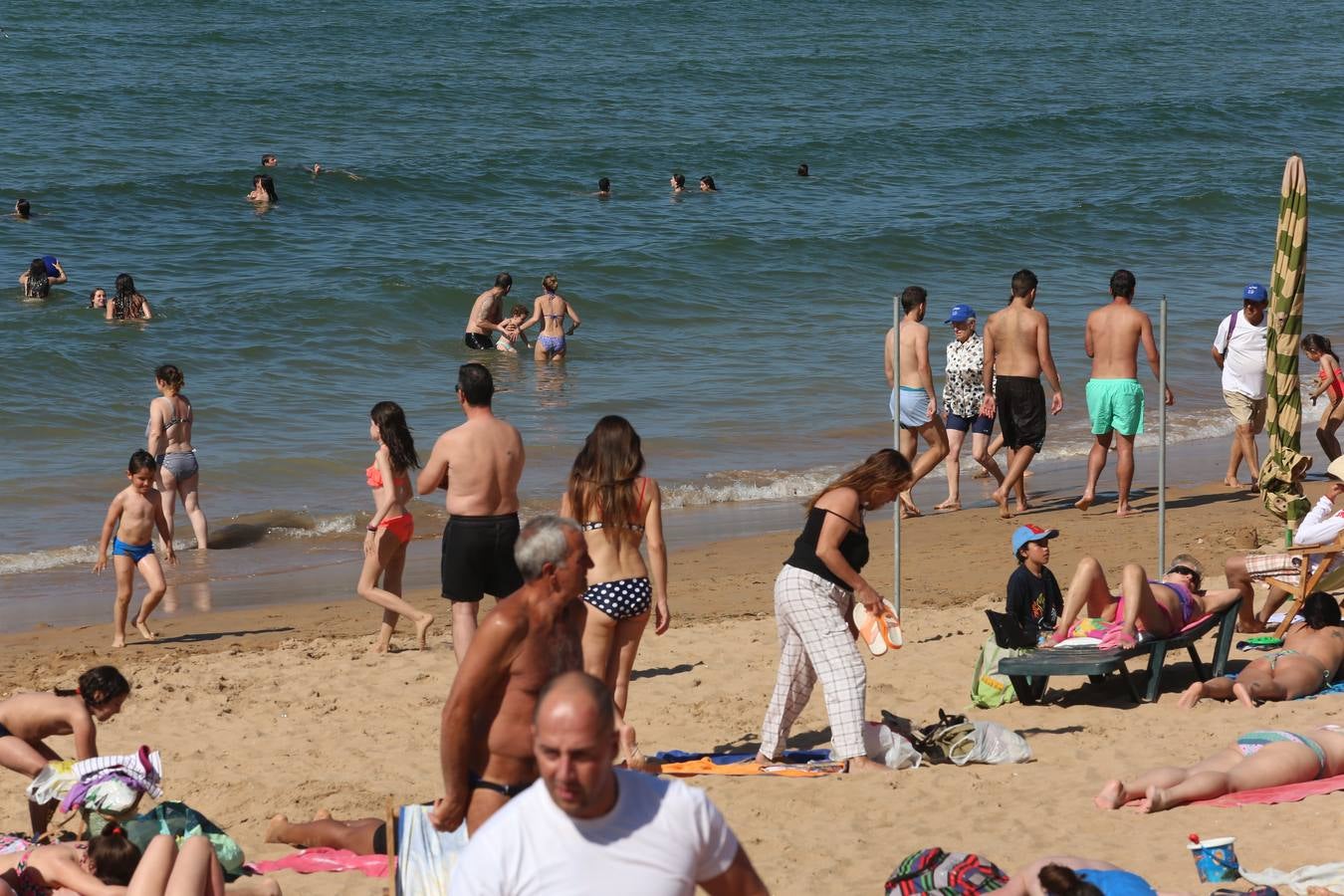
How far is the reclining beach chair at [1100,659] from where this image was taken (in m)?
7.02

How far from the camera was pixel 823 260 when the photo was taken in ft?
76.9

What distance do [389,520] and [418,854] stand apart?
12.2 ft

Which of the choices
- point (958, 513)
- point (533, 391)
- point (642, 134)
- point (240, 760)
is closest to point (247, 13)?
point (642, 134)

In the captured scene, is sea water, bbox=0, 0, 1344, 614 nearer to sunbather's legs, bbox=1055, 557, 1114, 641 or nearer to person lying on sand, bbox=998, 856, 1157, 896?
sunbather's legs, bbox=1055, 557, 1114, 641

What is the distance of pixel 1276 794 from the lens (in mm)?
5828

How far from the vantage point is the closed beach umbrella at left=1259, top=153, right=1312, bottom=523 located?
8.73 meters

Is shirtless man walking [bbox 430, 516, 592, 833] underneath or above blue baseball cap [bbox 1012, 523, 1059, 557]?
above

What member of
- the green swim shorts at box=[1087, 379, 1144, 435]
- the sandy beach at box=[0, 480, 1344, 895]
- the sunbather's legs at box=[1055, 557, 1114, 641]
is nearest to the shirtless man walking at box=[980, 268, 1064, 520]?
the green swim shorts at box=[1087, 379, 1144, 435]

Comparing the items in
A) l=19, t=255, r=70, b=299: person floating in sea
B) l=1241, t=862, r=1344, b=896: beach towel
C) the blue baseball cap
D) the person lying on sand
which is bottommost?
l=1241, t=862, r=1344, b=896: beach towel

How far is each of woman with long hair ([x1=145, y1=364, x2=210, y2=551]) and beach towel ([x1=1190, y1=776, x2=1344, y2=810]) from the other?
7142 mm

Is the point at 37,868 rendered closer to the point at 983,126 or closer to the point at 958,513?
the point at 958,513

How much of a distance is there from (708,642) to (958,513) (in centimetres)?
361

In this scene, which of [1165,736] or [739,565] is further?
[739,565]

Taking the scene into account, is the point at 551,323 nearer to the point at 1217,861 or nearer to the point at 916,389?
the point at 916,389
